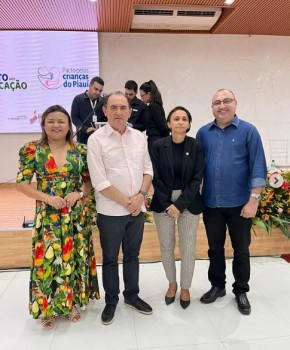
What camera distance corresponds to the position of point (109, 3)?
167 inches

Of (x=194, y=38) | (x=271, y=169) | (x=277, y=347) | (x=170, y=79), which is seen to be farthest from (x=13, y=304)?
(x=194, y=38)

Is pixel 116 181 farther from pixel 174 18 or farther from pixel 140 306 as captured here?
pixel 174 18

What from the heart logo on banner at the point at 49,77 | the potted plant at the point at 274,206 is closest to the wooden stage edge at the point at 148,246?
the potted plant at the point at 274,206

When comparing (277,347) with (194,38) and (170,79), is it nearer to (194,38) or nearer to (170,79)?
(170,79)

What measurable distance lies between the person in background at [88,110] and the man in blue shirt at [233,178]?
163 cm

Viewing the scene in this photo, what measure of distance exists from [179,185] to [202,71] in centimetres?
426

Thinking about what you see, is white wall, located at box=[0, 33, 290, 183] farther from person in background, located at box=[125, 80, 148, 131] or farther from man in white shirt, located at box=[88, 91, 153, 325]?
man in white shirt, located at box=[88, 91, 153, 325]

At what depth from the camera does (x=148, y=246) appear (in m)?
3.14

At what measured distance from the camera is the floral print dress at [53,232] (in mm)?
2004

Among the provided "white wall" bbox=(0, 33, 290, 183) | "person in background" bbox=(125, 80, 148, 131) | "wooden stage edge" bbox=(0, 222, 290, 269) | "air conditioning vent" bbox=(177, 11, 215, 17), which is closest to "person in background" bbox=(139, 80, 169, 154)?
"person in background" bbox=(125, 80, 148, 131)

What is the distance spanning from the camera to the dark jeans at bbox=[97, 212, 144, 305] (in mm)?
2115

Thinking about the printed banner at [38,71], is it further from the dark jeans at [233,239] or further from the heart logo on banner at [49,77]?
the dark jeans at [233,239]

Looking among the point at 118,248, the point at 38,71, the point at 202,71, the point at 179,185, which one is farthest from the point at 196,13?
the point at 118,248

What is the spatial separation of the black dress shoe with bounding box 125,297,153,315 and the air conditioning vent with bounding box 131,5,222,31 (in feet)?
13.6
